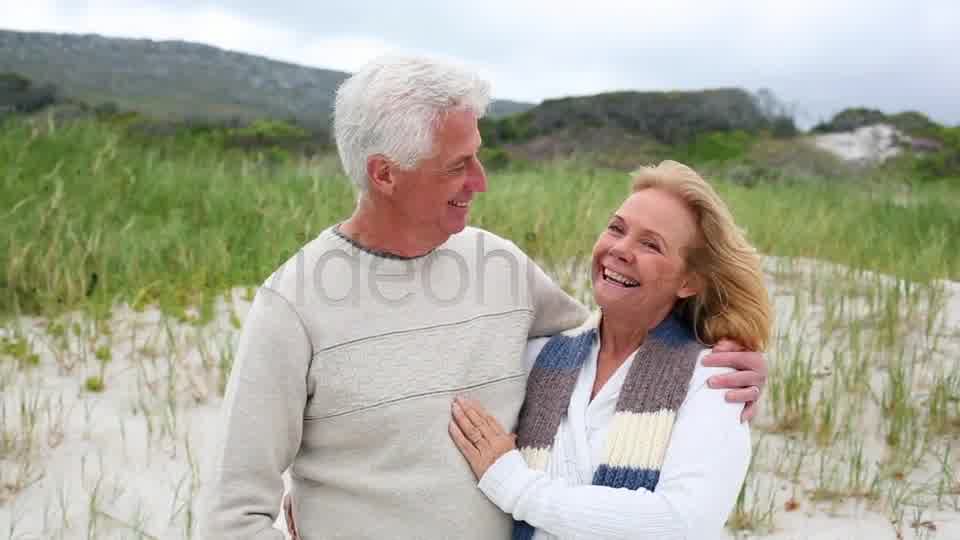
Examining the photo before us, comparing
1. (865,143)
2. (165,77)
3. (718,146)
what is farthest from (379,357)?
(865,143)

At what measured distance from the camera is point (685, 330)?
2.45 m

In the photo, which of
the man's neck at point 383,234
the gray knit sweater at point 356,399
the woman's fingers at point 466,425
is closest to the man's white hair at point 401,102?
the man's neck at point 383,234

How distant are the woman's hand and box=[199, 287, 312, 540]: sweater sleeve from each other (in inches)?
15.1

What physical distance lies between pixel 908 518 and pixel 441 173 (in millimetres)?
2607

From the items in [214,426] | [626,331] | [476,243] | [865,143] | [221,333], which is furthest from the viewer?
[865,143]

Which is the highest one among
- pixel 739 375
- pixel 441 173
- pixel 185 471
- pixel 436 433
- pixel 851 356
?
pixel 441 173

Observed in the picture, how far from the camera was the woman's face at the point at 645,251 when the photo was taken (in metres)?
2.32

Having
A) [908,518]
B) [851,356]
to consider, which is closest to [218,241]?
[851,356]

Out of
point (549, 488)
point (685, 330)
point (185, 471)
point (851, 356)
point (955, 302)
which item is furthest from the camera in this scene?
point (955, 302)

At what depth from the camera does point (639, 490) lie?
2098 millimetres

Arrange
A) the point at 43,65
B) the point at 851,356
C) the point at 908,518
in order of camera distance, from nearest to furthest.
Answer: the point at 908,518 < the point at 851,356 < the point at 43,65

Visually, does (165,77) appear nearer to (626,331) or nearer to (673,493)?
(626,331)

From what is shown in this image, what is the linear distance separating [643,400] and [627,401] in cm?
5

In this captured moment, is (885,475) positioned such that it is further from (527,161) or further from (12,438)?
(527,161)
